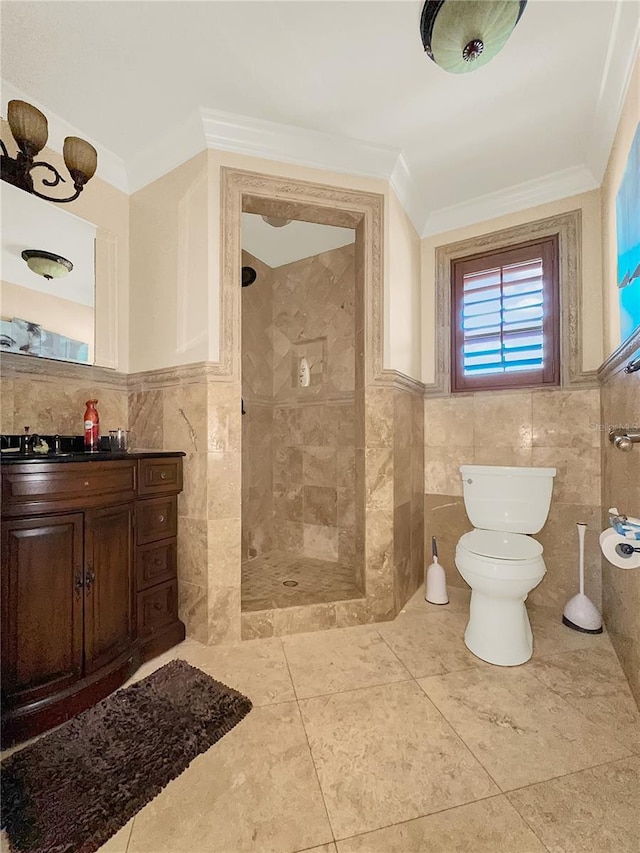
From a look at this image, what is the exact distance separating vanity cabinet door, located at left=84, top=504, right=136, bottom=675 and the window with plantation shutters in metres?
2.16

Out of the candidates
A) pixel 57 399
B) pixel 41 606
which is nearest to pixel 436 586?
pixel 41 606

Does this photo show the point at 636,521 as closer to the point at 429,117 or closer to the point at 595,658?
the point at 595,658

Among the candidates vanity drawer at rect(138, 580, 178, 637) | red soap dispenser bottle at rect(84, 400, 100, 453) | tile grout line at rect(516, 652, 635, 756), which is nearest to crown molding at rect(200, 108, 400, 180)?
red soap dispenser bottle at rect(84, 400, 100, 453)

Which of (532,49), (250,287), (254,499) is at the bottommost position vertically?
(254,499)

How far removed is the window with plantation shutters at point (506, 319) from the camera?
91.0 inches

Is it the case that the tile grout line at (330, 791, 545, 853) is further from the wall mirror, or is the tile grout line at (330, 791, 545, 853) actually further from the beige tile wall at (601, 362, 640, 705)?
the wall mirror

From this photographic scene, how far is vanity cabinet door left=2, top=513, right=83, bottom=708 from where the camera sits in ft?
4.16

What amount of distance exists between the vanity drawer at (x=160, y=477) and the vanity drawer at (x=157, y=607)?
1.53 ft

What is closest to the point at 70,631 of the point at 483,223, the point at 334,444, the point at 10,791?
the point at 10,791

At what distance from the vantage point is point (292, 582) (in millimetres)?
2428

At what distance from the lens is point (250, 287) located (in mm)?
3051

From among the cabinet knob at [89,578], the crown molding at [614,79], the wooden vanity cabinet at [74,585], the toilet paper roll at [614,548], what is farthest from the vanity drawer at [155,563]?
the crown molding at [614,79]

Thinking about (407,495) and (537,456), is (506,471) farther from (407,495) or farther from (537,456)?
(407,495)

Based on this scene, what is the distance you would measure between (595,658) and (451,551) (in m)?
0.91
